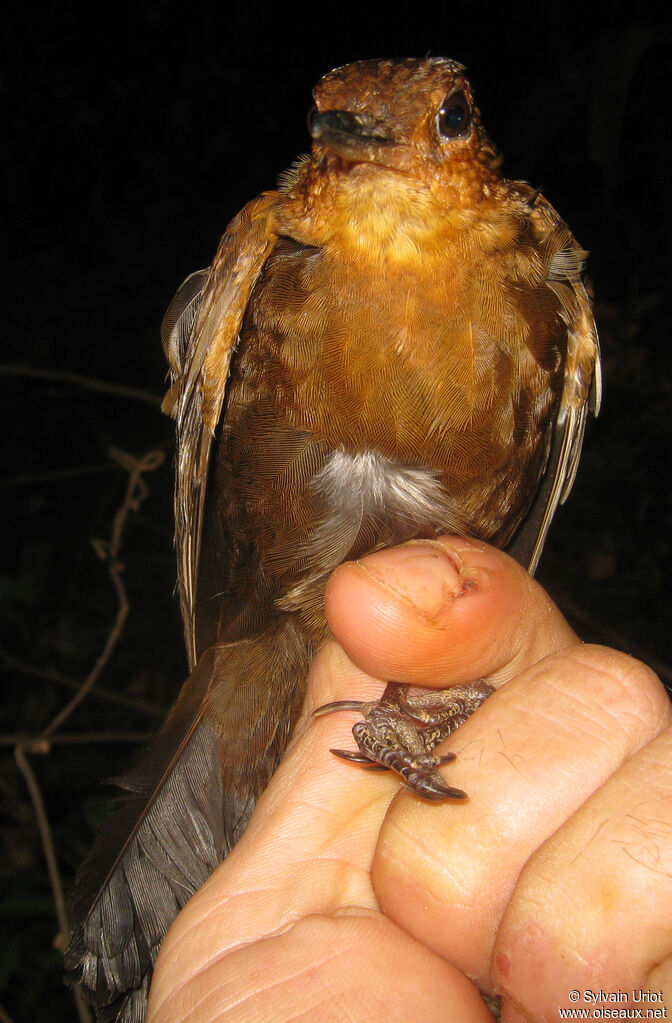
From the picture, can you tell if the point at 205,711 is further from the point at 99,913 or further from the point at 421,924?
the point at 421,924

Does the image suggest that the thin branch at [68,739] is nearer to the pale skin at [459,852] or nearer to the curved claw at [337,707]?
the curved claw at [337,707]

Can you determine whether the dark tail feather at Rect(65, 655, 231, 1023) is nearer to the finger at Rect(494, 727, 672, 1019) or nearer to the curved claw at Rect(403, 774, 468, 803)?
the curved claw at Rect(403, 774, 468, 803)

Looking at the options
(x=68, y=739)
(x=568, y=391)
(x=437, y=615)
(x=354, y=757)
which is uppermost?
(x=568, y=391)

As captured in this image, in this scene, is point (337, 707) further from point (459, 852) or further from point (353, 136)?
point (353, 136)

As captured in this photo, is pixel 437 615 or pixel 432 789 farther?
pixel 437 615

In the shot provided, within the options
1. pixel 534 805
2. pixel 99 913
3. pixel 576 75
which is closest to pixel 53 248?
pixel 576 75

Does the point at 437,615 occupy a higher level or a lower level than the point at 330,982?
higher

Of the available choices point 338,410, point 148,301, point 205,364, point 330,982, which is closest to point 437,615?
point 338,410
